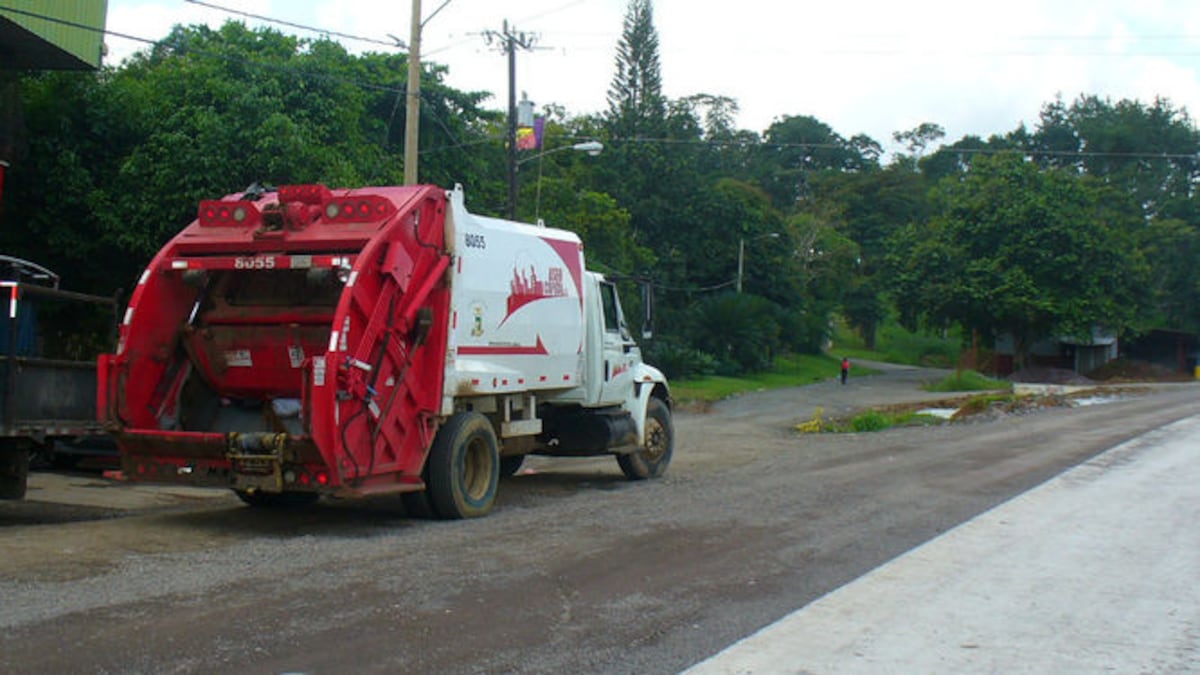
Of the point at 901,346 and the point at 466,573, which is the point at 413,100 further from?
the point at 901,346

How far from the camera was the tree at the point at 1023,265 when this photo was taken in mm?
57969

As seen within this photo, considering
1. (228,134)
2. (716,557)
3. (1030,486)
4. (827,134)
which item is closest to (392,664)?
(716,557)

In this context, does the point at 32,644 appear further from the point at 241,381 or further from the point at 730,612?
the point at 241,381

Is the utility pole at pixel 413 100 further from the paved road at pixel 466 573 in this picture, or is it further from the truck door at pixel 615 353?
the paved road at pixel 466 573

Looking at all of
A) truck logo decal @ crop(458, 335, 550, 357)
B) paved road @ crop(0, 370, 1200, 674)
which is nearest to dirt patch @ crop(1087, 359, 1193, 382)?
paved road @ crop(0, 370, 1200, 674)

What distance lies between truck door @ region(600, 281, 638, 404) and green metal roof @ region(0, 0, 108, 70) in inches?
→ 321

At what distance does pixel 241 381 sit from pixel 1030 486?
9729 millimetres

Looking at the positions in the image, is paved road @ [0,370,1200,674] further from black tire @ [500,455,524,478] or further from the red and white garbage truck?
the red and white garbage truck

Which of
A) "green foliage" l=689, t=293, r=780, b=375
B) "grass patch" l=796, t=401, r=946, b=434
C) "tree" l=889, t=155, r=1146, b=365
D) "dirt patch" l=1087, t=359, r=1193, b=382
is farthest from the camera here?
"dirt patch" l=1087, t=359, r=1193, b=382

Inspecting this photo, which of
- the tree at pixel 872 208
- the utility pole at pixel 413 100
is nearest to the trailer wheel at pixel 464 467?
the utility pole at pixel 413 100

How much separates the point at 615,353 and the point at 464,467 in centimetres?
353

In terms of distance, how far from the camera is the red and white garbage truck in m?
9.39

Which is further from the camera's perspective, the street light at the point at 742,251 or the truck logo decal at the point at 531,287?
the street light at the point at 742,251

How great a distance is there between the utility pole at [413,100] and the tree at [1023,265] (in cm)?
4436
